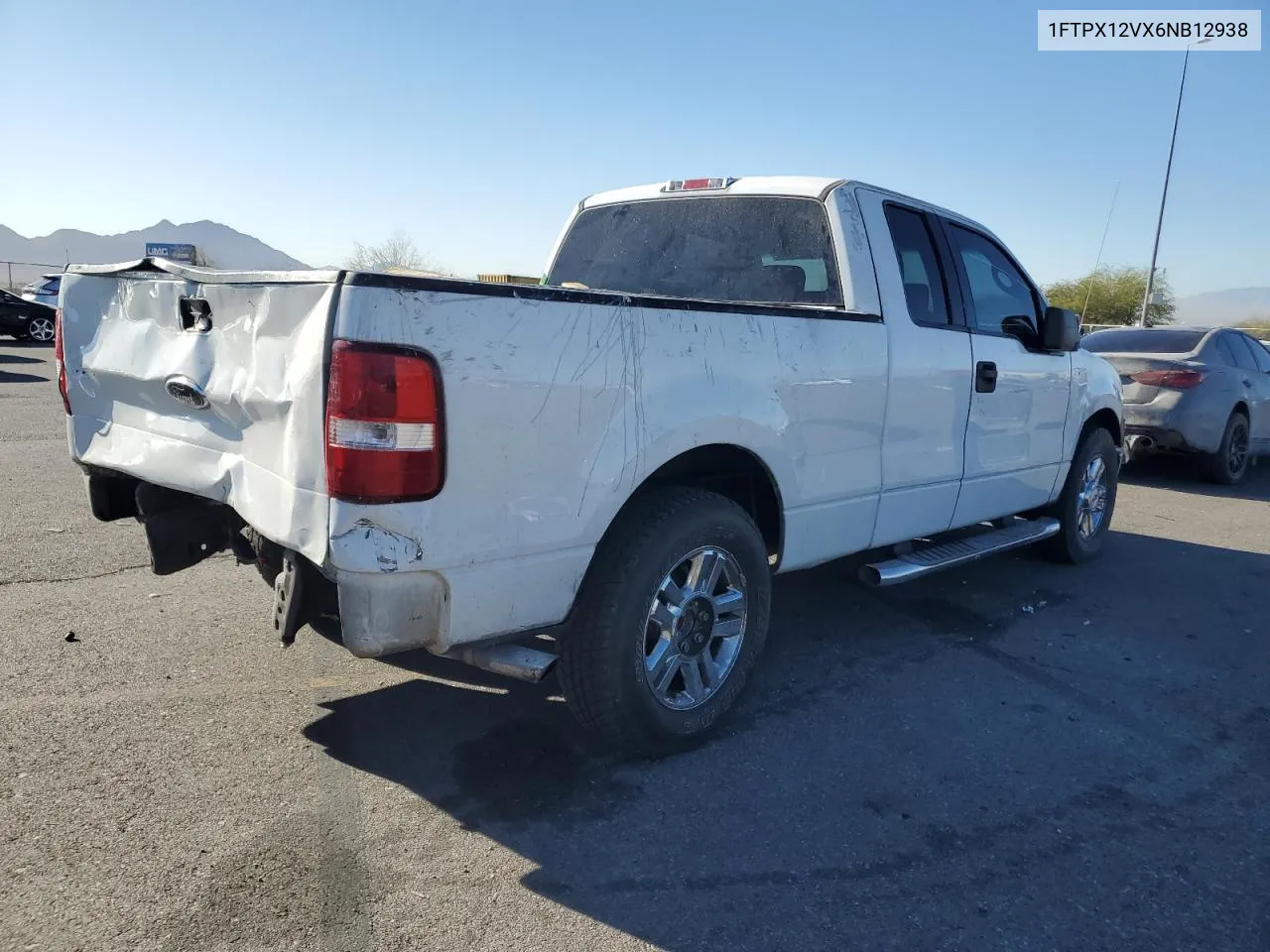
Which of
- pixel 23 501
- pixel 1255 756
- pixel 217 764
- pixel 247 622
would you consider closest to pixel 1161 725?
pixel 1255 756

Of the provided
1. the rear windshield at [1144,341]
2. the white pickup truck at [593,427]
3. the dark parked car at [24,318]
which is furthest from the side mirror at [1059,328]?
the dark parked car at [24,318]

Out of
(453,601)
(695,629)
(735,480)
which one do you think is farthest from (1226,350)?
(453,601)

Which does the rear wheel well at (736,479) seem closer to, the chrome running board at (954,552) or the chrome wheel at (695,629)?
the chrome wheel at (695,629)

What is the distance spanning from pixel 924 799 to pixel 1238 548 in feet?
17.0

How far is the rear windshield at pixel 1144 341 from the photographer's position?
9.80 meters

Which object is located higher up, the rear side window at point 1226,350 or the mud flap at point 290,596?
the rear side window at point 1226,350

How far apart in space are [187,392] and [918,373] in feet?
9.79

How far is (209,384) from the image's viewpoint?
298 centimetres

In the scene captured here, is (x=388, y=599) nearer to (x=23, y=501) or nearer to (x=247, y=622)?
(x=247, y=622)

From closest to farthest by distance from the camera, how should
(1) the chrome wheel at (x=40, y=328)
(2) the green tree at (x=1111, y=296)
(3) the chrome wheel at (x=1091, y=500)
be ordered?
(3) the chrome wheel at (x=1091, y=500), (1) the chrome wheel at (x=40, y=328), (2) the green tree at (x=1111, y=296)

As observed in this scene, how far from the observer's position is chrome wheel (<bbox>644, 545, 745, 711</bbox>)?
3.35 meters

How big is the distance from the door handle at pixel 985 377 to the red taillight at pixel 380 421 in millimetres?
3147

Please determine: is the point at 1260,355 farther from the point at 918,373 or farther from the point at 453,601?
the point at 453,601

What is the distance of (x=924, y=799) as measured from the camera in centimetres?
319
